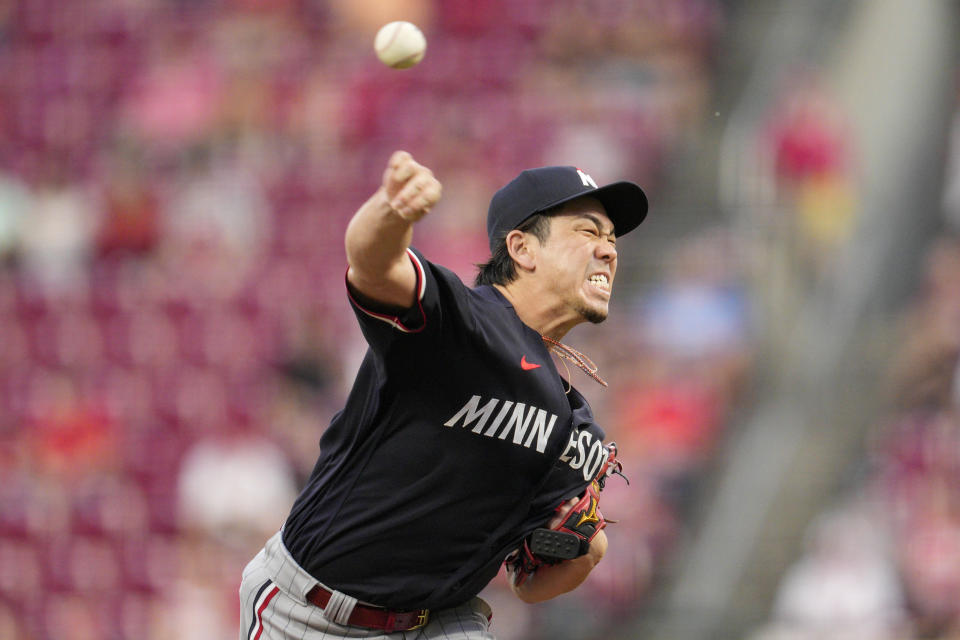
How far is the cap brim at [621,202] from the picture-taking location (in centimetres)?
358

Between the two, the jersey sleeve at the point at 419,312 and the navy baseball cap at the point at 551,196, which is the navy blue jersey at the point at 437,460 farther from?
the navy baseball cap at the point at 551,196

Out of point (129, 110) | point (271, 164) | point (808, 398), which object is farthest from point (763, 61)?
point (129, 110)

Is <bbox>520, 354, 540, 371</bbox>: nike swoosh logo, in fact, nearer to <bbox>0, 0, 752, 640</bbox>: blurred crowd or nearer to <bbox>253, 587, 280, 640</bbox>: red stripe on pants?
<bbox>253, 587, 280, 640</bbox>: red stripe on pants

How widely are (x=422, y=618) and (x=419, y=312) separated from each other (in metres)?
0.92

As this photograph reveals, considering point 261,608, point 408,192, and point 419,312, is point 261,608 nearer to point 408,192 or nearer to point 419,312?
point 419,312

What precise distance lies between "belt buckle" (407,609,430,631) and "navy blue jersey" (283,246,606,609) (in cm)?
5

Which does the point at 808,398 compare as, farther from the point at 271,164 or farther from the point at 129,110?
the point at 129,110

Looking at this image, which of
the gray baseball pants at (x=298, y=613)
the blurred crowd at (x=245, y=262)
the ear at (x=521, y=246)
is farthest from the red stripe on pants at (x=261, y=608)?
the blurred crowd at (x=245, y=262)

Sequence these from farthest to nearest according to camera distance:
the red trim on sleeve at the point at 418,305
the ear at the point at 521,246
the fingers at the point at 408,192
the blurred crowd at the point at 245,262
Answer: the blurred crowd at the point at 245,262 < the ear at the point at 521,246 < the red trim on sleeve at the point at 418,305 < the fingers at the point at 408,192

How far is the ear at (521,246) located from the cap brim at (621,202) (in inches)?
4.7

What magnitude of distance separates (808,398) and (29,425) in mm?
5442

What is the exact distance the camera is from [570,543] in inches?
144

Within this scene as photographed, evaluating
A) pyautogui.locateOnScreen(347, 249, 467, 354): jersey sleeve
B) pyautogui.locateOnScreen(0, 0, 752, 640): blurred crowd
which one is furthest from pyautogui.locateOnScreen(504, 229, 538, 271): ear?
pyautogui.locateOnScreen(0, 0, 752, 640): blurred crowd

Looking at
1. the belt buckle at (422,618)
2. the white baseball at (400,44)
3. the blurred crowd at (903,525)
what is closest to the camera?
the belt buckle at (422,618)
